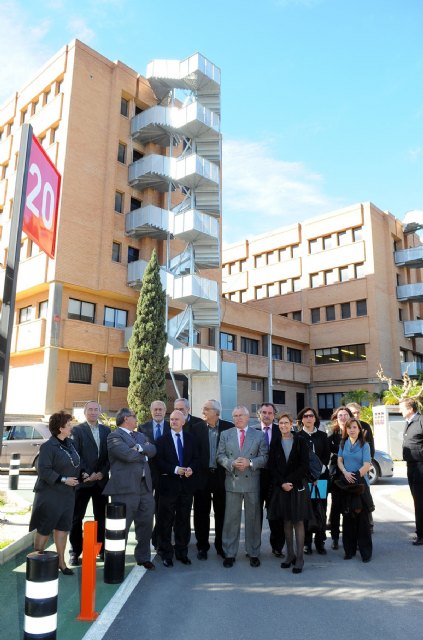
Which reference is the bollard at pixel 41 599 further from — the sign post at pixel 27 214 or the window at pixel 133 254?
the window at pixel 133 254

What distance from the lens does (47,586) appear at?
3098mm

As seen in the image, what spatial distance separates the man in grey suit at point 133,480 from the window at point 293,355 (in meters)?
36.5

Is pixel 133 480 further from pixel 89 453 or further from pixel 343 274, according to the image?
pixel 343 274

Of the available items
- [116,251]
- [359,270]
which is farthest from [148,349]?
[359,270]

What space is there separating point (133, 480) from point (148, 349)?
1885 cm

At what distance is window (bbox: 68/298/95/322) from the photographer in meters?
26.9

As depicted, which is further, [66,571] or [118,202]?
[118,202]

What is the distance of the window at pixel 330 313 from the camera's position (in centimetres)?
4363

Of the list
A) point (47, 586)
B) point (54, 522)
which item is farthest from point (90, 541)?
point (47, 586)

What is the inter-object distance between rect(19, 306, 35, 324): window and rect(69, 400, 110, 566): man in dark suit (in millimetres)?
22584

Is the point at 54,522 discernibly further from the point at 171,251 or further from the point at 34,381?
the point at 171,251

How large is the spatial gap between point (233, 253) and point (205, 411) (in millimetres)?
44023

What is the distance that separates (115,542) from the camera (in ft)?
18.1

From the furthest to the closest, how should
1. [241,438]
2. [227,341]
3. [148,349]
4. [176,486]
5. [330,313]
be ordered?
[330,313]
[227,341]
[148,349]
[241,438]
[176,486]
